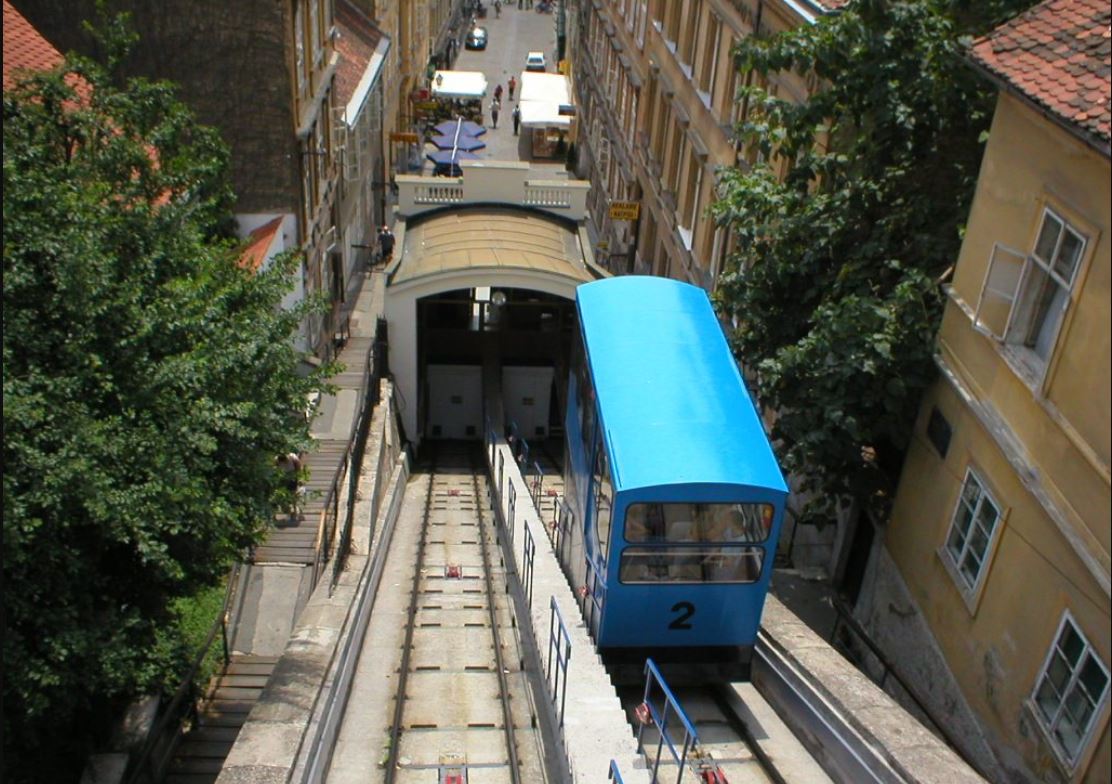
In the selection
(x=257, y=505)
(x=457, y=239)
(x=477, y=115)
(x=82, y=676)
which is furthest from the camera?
(x=477, y=115)

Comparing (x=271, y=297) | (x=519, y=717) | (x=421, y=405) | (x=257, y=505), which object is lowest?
(x=421, y=405)

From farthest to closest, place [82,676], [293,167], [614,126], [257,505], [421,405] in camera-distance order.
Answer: [614,126] → [421,405] → [293,167] → [257,505] → [82,676]

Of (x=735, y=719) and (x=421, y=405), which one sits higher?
(x=735, y=719)

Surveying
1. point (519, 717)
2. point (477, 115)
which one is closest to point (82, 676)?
point (519, 717)

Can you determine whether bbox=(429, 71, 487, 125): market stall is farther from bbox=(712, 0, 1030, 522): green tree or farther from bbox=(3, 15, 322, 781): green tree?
bbox=(3, 15, 322, 781): green tree

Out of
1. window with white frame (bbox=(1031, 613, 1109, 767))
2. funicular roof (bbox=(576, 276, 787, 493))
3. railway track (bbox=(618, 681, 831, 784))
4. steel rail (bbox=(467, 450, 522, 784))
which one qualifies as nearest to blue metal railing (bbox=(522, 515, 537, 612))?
steel rail (bbox=(467, 450, 522, 784))

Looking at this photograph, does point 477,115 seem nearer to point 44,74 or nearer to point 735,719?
point 44,74

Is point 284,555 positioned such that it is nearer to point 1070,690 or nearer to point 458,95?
point 1070,690
